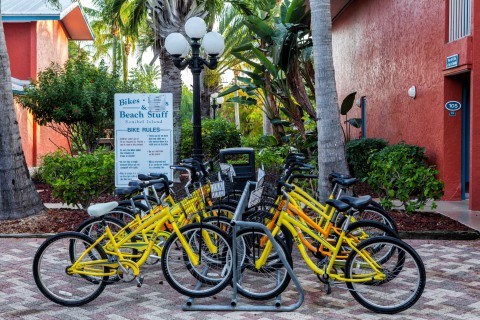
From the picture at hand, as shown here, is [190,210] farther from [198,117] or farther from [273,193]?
[198,117]

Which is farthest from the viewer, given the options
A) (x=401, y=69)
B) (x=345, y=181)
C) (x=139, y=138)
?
(x=401, y=69)

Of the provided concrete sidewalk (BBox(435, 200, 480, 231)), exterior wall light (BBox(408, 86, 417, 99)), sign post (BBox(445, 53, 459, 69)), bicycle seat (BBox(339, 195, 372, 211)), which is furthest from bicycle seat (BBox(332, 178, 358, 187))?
exterior wall light (BBox(408, 86, 417, 99))

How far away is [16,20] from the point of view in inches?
897

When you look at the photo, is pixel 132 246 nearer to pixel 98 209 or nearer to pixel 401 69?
pixel 98 209

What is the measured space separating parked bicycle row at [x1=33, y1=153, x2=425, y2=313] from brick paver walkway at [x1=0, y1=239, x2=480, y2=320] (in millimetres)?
136

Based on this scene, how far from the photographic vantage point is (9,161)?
10.3 m

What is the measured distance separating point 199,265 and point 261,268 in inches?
23.1

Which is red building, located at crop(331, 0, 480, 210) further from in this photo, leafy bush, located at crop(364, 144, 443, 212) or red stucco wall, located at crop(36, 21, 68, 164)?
red stucco wall, located at crop(36, 21, 68, 164)

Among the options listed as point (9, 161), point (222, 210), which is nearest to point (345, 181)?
point (222, 210)

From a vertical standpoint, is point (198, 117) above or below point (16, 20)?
below

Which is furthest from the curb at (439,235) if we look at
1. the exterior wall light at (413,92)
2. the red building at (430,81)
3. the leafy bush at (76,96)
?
the leafy bush at (76,96)

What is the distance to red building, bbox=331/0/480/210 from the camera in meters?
11.3

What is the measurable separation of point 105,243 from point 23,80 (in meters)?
18.8

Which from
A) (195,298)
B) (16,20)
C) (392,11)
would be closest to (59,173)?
(195,298)
